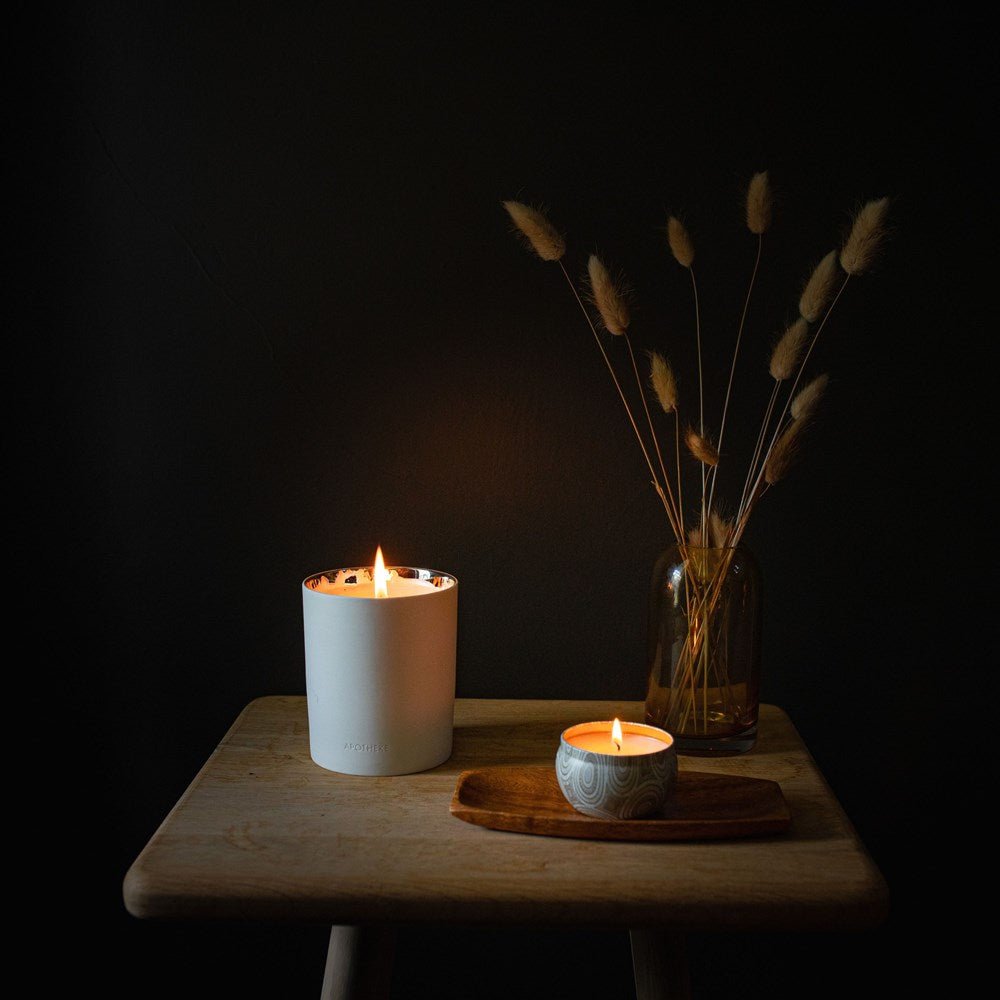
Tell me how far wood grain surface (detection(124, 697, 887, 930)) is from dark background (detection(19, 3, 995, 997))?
12.2 inches

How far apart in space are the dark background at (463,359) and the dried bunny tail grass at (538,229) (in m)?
0.13

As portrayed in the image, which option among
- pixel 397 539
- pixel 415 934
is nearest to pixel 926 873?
pixel 415 934

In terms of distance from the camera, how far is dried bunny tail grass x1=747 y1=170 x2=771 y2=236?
0.95m

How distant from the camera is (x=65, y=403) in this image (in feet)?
3.67

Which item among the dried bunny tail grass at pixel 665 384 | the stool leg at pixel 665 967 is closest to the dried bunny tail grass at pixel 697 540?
the dried bunny tail grass at pixel 665 384

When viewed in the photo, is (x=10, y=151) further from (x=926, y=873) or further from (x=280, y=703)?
(x=926, y=873)

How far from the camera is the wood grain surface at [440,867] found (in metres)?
0.71

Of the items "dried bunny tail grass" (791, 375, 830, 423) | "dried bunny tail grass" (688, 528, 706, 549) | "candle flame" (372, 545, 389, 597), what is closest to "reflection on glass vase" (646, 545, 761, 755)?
"dried bunny tail grass" (688, 528, 706, 549)

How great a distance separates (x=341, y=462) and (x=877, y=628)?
64cm

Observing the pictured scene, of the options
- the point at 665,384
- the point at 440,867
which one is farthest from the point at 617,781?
the point at 665,384

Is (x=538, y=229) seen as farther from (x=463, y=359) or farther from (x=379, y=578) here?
(x=379, y=578)

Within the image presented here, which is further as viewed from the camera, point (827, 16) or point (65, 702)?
point (65, 702)

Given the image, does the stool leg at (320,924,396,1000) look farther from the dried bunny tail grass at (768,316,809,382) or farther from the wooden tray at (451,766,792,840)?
the dried bunny tail grass at (768,316,809,382)

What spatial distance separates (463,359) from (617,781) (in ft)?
1.71
